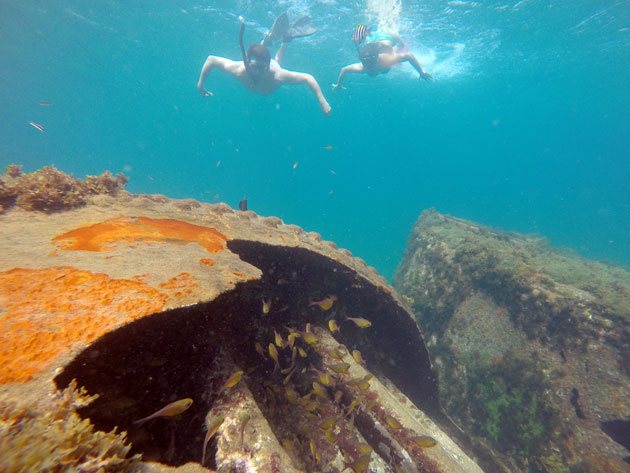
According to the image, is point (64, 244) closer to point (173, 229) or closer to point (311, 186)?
point (173, 229)

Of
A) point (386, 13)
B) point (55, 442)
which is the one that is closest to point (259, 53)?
point (55, 442)

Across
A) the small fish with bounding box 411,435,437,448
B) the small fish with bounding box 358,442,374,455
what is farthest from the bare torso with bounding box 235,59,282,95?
the small fish with bounding box 411,435,437,448

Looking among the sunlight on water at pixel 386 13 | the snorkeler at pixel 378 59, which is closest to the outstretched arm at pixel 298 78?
the snorkeler at pixel 378 59

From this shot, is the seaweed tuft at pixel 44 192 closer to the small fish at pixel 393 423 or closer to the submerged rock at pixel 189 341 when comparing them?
the submerged rock at pixel 189 341

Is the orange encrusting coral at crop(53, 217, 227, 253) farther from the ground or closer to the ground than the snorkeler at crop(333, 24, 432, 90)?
closer to the ground

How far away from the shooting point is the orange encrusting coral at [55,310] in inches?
66.4

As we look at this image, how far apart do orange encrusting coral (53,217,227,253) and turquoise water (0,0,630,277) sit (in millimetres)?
25332

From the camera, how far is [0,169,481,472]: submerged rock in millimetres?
1839

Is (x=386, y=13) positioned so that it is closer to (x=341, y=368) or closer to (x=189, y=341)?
(x=341, y=368)

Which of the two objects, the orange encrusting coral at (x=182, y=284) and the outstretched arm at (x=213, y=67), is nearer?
the orange encrusting coral at (x=182, y=284)

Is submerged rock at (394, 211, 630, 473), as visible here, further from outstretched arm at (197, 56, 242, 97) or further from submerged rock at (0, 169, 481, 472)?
outstretched arm at (197, 56, 242, 97)

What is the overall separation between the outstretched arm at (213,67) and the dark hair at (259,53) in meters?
1.46

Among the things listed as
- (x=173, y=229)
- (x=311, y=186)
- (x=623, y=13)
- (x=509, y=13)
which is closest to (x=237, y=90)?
(x=509, y=13)

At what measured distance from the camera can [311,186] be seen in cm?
14938
